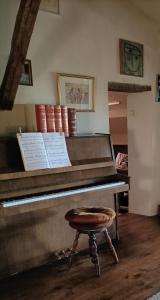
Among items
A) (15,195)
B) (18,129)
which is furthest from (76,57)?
(15,195)

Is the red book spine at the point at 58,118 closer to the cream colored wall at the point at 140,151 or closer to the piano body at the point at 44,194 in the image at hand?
the piano body at the point at 44,194

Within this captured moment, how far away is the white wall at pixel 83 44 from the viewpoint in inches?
108

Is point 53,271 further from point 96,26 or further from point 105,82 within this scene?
point 96,26

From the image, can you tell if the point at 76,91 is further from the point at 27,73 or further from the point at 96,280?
the point at 96,280

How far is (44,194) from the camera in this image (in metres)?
2.36

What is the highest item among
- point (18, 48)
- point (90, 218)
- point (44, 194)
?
point (18, 48)

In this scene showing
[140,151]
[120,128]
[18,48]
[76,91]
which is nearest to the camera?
[18,48]

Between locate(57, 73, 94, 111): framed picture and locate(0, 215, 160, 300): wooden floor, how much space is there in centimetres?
159

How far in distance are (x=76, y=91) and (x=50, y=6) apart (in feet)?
2.88

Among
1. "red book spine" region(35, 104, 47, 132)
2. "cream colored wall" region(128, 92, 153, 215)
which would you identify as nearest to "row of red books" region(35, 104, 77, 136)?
"red book spine" region(35, 104, 47, 132)

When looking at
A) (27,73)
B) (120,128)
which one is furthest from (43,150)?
(120,128)

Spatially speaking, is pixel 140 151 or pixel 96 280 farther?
pixel 140 151

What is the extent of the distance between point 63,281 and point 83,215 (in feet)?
1.90

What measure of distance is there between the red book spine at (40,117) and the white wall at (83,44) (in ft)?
0.96
